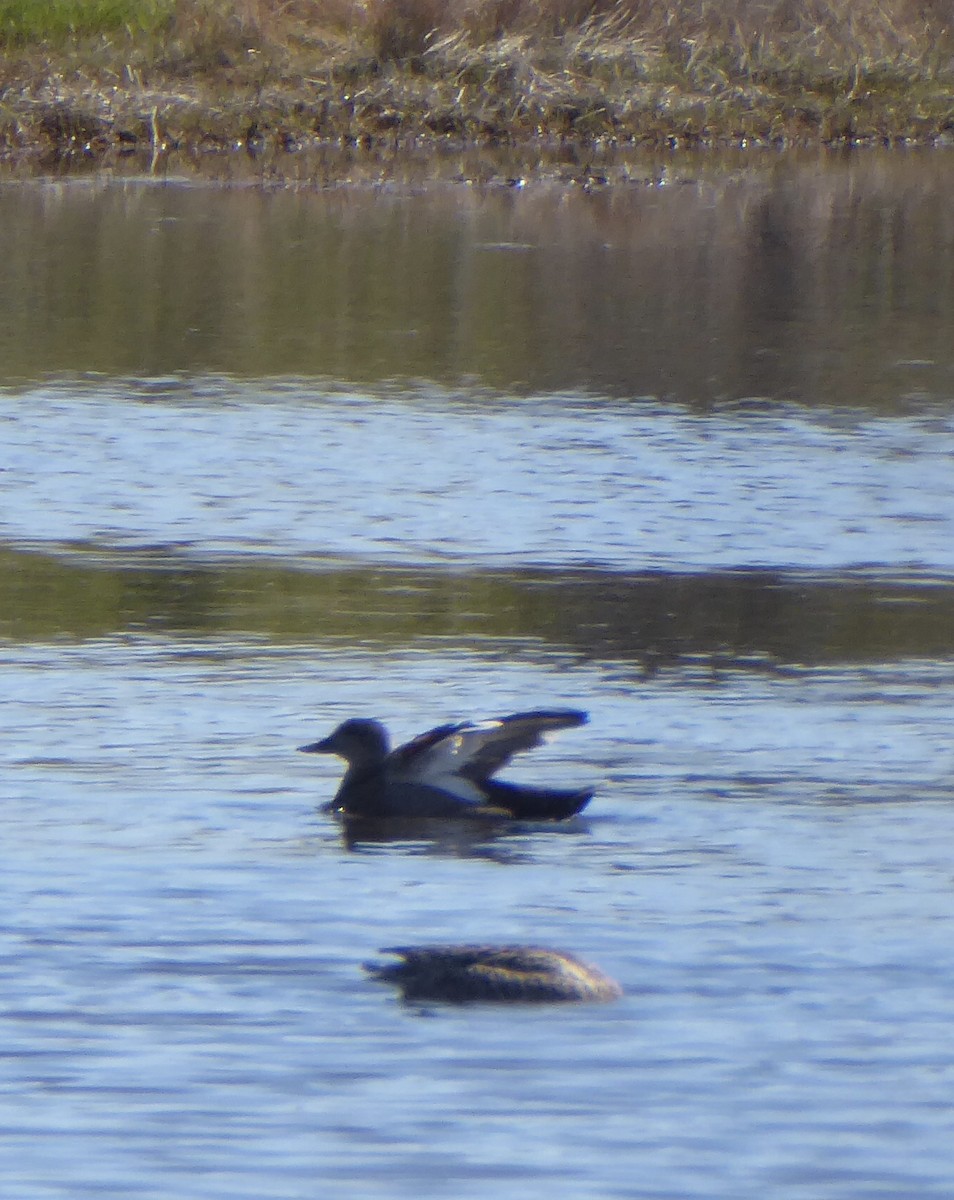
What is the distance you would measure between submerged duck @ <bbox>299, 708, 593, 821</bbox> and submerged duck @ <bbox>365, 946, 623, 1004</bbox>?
5.44 ft

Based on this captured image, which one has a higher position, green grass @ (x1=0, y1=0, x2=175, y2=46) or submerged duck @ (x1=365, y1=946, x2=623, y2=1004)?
green grass @ (x1=0, y1=0, x2=175, y2=46)

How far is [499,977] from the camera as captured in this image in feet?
22.4

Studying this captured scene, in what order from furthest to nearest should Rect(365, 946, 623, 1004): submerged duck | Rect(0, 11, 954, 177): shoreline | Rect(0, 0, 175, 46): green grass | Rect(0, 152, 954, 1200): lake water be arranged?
Rect(0, 0, 175, 46): green grass
Rect(0, 11, 954, 177): shoreline
Rect(365, 946, 623, 1004): submerged duck
Rect(0, 152, 954, 1200): lake water

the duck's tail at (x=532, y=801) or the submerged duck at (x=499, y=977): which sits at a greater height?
the submerged duck at (x=499, y=977)

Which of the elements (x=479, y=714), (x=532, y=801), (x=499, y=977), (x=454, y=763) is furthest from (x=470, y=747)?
(x=499, y=977)

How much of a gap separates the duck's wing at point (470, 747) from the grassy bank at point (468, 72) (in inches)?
1065

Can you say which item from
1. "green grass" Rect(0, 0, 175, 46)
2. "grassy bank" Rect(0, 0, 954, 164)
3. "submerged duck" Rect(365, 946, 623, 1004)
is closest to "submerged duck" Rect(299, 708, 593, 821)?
"submerged duck" Rect(365, 946, 623, 1004)

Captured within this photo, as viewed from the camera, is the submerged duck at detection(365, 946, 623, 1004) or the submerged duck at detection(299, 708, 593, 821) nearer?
the submerged duck at detection(365, 946, 623, 1004)

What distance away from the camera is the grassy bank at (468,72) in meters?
35.6

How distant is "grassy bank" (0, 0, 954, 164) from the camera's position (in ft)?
117

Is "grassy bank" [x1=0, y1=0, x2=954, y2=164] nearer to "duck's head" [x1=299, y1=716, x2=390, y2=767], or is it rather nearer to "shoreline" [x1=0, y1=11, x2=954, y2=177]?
"shoreline" [x1=0, y1=11, x2=954, y2=177]

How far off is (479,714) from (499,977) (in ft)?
10.3

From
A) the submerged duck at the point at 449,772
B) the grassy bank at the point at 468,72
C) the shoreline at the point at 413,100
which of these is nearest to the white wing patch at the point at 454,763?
the submerged duck at the point at 449,772

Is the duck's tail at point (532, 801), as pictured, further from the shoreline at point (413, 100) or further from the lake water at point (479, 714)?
the shoreline at point (413, 100)
